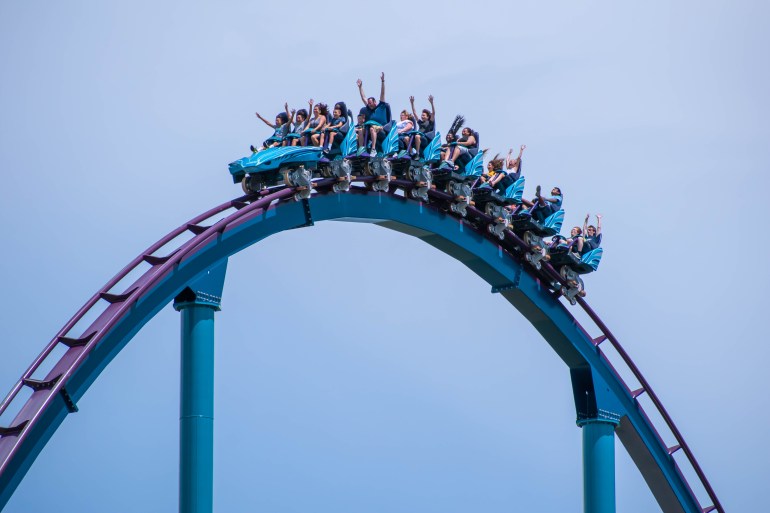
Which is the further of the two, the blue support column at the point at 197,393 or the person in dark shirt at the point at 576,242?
the person in dark shirt at the point at 576,242

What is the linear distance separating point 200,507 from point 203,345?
1533mm

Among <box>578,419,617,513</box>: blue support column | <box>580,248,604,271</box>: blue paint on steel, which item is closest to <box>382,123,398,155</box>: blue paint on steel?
<box>580,248,604,271</box>: blue paint on steel

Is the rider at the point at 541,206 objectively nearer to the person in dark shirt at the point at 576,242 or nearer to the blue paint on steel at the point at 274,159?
the person in dark shirt at the point at 576,242

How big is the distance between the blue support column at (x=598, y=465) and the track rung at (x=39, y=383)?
7.95 m

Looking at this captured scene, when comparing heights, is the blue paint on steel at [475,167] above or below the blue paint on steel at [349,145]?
above

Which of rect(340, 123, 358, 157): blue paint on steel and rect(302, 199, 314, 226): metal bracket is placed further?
rect(340, 123, 358, 157): blue paint on steel

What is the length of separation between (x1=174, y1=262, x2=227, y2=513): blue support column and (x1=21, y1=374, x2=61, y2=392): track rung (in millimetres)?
1813

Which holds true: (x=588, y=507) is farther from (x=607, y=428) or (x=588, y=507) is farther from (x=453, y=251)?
(x=453, y=251)

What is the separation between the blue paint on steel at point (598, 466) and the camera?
1964 centimetres

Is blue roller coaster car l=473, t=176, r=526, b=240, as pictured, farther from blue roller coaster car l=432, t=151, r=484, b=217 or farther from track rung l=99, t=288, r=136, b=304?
track rung l=99, t=288, r=136, b=304

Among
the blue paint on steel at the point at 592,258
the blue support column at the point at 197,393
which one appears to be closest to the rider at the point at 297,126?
the blue support column at the point at 197,393

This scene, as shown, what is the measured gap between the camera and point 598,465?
19844mm

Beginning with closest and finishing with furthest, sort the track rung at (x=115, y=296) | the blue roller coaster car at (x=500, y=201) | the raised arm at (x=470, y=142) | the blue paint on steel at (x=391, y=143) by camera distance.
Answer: the track rung at (x=115, y=296) → the blue paint on steel at (x=391, y=143) → the raised arm at (x=470, y=142) → the blue roller coaster car at (x=500, y=201)

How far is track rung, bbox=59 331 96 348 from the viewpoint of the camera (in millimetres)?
14195
